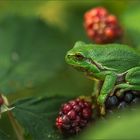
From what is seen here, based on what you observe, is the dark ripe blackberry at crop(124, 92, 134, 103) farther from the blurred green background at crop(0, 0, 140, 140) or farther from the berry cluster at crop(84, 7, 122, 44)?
the berry cluster at crop(84, 7, 122, 44)

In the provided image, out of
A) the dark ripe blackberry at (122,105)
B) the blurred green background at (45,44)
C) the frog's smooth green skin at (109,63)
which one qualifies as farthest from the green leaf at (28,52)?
the dark ripe blackberry at (122,105)

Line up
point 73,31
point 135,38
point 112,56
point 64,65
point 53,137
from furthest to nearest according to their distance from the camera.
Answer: point 73,31 → point 64,65 → point 135,38 → point 112,56 → point 53,137

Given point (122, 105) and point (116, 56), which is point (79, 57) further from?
point (122, 105)

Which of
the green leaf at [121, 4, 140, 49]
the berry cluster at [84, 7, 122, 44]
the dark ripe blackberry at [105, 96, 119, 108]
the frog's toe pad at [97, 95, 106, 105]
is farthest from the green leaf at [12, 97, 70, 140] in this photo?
the green leaf at [121, 4, 140, 49]

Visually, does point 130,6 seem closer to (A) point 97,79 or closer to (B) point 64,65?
(B) point 64,65

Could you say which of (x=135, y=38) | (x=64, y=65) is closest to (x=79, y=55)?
(x=135, y=38)

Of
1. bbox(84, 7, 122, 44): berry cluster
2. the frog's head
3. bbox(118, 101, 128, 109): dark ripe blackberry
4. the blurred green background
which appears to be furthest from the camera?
the blurred green background

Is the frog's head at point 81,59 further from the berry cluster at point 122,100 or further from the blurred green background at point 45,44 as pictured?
the berry cluster at point 122,100
